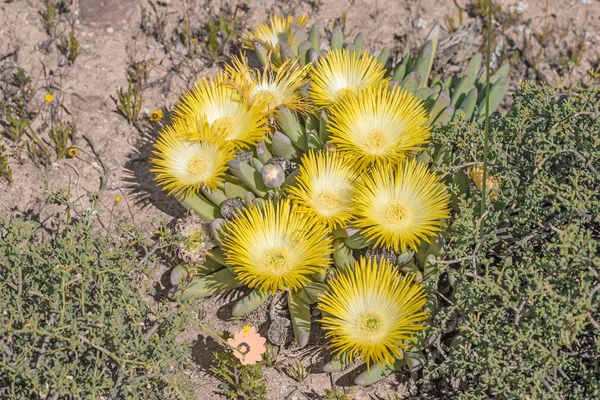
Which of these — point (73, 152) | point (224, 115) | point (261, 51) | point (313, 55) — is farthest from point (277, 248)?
point (73, 152)

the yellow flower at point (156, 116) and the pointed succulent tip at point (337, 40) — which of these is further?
the yellow flower at point (156, 116)

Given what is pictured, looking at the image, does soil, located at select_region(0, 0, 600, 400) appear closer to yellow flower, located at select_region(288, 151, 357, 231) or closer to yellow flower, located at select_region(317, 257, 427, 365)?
yellow flower, located at select_region(288, 151, 357, 231)

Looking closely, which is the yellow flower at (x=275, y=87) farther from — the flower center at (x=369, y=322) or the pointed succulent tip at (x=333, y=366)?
the pointed succulent tip at (x=333, y=366)

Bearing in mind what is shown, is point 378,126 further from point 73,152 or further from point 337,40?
point 73,152

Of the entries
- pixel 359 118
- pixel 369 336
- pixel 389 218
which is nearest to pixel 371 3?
pixel 359 118

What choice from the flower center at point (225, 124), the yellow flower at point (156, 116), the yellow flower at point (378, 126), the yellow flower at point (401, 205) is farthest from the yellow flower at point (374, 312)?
the yellow flower at point (156, 116)
